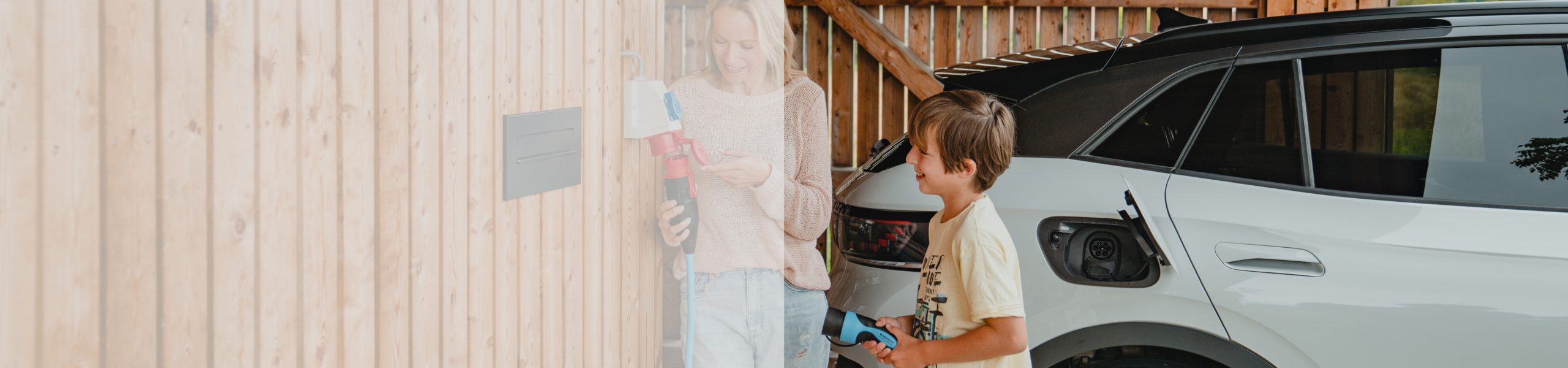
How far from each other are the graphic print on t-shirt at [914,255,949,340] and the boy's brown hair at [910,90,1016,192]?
166 mm

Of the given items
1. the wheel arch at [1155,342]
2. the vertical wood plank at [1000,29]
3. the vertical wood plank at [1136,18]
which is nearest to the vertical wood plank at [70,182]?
the wheel arch at [1155,342]

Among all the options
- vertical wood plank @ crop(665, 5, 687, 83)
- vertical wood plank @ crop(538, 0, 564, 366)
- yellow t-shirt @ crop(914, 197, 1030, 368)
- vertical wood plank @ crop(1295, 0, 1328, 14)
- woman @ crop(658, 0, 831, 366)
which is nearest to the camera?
vertical wood plank @ crop(538, 0, 564, 366)

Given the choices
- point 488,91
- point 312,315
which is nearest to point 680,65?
point 488,91

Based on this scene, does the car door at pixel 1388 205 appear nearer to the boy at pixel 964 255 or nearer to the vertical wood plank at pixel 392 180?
the boy at pixel 964 255

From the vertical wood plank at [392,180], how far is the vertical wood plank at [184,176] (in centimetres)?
24

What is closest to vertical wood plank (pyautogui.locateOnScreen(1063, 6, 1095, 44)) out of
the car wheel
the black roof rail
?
the black roof rail

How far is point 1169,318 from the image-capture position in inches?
91.3

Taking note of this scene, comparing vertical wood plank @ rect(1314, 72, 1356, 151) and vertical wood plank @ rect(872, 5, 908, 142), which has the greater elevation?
vertical wood plank @ rect(872, 5, 908, 142)

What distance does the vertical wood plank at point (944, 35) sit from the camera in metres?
5.70

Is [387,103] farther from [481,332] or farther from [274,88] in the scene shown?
[481,332]

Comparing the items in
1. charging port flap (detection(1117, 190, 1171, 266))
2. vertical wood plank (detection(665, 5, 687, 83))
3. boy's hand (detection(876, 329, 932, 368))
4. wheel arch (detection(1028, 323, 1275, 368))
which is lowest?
wheel arch (detection(1028, 323, 1275, 368))

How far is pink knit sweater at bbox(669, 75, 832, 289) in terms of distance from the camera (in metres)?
1.88

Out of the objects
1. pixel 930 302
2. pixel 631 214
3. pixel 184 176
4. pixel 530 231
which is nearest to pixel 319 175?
Answer: pixel 184 176

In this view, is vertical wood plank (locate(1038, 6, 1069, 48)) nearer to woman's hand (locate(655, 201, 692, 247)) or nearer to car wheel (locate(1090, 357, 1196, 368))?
car wheel (locate(1090, 357, 1196, 368))
